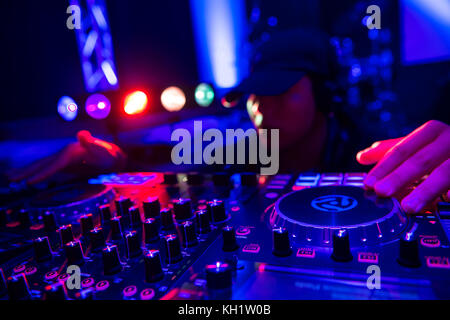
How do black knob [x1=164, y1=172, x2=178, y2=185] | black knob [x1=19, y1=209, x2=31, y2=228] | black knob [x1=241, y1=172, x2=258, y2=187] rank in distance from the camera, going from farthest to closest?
black knob [x1=164, y1=172, x2=178, y2=185]
black knob [x1=241, y1=172, x2=258, y2=187]
black knob [x1=19, y1=209, x2=31, y2=228]

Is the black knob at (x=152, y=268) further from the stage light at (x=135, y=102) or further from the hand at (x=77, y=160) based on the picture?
the stage light at (x=135, y=102)

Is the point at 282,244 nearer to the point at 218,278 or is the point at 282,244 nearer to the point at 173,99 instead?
the point at 218,278

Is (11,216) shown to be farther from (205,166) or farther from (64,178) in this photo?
(205,166)

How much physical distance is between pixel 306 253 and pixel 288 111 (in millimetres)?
956

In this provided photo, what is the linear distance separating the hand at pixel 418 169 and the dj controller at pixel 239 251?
3cm

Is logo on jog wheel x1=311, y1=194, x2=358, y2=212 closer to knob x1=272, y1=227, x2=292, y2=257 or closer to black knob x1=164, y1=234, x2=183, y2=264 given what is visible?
knob x1=272, y1=227, x2=292, y2=257

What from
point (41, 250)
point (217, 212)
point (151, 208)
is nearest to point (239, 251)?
point (217, 212)

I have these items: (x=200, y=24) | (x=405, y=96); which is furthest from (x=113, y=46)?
(x=405, y=96)

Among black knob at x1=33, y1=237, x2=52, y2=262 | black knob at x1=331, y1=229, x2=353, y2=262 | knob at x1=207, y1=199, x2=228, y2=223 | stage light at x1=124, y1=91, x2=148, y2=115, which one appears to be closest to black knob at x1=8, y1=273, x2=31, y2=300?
black knob at x1=33, y1=237, x2=52, y2=262

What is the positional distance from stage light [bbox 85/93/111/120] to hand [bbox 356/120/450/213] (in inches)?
46.0

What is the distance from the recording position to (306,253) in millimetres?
507

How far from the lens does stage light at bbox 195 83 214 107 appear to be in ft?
5.32

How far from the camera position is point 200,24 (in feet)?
12.8
